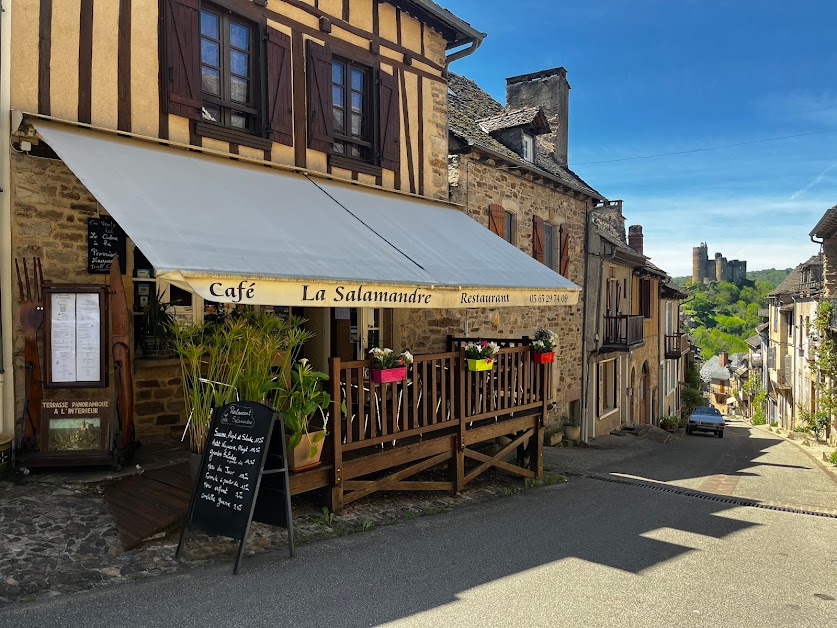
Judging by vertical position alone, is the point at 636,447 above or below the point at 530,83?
below

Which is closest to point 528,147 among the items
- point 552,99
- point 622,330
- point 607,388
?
point 552,99

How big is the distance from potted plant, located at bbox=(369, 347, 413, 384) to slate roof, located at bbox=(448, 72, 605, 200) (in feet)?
19.3

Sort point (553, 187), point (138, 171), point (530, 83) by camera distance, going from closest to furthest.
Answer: point (138, 171), point (553, 187), point (530, 83)

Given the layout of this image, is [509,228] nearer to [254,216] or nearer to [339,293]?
[254,216]

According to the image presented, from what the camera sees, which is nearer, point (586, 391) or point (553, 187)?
point (553, 187)

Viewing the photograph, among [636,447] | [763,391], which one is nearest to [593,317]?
[636,447]

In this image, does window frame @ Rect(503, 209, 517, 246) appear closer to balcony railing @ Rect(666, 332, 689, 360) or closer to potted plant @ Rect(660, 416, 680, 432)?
potted plant @ Rect(660, 416, 680, 432)

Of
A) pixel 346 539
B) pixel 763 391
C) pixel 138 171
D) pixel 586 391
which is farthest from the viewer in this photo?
pixel 763 391

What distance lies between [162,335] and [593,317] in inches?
476

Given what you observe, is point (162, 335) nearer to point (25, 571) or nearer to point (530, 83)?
point (25, 571)

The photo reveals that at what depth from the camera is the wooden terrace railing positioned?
604cm

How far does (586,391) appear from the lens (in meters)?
16.1

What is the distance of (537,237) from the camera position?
45.5ft

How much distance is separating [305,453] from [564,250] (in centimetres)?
1094
